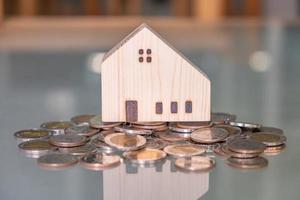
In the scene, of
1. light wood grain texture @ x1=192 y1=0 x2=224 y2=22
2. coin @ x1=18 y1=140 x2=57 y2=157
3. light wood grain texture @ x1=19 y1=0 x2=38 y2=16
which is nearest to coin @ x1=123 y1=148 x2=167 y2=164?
coin @ x1=18 y1=140 x2=57 y2=157

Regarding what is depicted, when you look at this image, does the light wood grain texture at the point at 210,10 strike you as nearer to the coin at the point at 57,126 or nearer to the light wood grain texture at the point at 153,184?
the coin at the point at 57,126

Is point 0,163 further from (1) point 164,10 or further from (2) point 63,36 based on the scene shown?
(1) point 164,10

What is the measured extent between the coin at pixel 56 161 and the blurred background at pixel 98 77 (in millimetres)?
13

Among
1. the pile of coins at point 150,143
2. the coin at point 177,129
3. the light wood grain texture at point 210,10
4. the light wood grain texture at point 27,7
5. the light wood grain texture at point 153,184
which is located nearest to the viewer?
the light wood grain texture at point 153,184

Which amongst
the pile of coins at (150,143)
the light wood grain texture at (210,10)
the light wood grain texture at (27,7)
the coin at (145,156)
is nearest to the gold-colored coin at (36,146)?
the pile of coins at (150,143)

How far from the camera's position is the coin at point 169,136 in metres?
0.81

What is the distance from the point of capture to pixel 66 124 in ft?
2.94

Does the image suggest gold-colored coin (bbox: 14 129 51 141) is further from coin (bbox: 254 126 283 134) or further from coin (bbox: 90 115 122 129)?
coin (bbox: 254 126 283 134)

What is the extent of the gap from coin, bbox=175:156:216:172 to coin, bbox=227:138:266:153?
3 cm

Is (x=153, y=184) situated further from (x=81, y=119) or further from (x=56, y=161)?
(x=81, y=119)

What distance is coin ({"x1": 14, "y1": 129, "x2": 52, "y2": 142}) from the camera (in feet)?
2.75

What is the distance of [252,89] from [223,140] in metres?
0.51

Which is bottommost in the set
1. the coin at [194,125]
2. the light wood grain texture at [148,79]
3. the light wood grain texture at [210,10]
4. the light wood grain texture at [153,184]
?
the light wood grain texture at [153,184]

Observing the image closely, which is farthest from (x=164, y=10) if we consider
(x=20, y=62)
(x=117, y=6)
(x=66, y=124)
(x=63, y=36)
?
(x=66, y=124)
